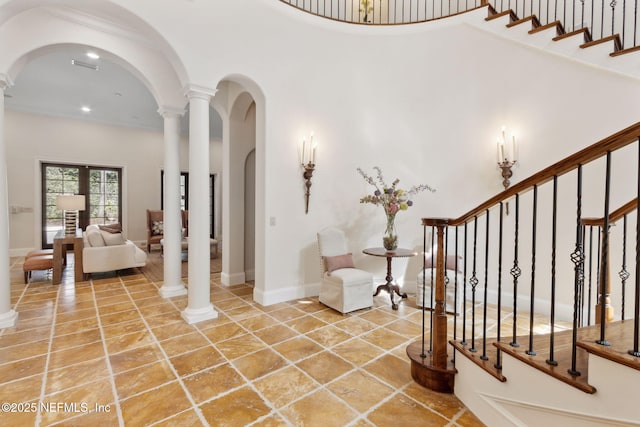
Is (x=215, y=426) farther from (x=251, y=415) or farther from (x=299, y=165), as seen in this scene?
(x=299, y=165)

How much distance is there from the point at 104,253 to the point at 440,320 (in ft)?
17.3

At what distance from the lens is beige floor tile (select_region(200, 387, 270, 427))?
5.81 feet

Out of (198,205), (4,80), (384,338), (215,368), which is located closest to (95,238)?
(4,80)

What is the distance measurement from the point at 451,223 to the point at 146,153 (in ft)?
27.9

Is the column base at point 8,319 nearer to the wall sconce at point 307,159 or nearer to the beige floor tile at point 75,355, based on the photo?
the beige floor tile at point 75,355

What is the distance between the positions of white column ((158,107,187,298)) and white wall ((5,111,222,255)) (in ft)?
15.9

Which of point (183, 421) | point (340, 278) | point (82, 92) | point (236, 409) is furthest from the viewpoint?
point (82, 92)

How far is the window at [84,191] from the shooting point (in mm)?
7023

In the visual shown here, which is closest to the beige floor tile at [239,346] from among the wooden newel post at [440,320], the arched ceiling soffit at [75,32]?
the wooden newel post at [440,320]

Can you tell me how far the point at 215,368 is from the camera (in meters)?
2.33

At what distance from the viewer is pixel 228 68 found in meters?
3.41

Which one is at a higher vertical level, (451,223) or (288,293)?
(451,223)

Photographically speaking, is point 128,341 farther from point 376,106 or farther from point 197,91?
point 376,106

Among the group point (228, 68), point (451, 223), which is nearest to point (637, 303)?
point (451, 223)
